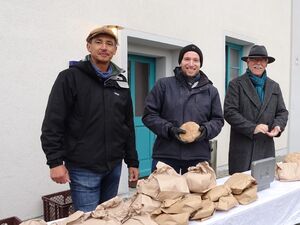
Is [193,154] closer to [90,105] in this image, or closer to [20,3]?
[90,105]

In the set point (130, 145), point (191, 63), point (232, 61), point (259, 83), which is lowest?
point (130, 145)

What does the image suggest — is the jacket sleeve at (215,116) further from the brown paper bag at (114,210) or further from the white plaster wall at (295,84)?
the white plaster wall at (295,84)

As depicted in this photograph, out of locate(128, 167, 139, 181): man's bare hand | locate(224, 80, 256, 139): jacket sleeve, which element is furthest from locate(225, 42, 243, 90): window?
locate(128, 167, 139, 181): man's bare hand

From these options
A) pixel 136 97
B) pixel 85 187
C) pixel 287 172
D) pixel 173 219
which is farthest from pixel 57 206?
pixel 136 97

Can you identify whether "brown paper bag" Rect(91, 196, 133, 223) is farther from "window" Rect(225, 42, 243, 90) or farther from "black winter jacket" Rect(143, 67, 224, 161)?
"window" Rect(225, 42, 243, 90)

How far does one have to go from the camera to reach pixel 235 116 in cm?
311

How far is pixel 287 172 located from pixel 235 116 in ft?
2.26

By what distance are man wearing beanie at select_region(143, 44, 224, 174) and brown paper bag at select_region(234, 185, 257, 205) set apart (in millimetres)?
576

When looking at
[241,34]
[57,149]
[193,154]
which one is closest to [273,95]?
[193,154]

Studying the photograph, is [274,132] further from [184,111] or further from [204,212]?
[204,212]

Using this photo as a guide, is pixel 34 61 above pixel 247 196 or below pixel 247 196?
above

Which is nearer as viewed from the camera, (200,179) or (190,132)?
(200,179)

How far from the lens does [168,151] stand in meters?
2.66

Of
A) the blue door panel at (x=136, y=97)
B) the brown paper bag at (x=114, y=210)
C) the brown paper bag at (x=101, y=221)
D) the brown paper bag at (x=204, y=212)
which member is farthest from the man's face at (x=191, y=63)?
the blue door panel at (x=136, y=97)
